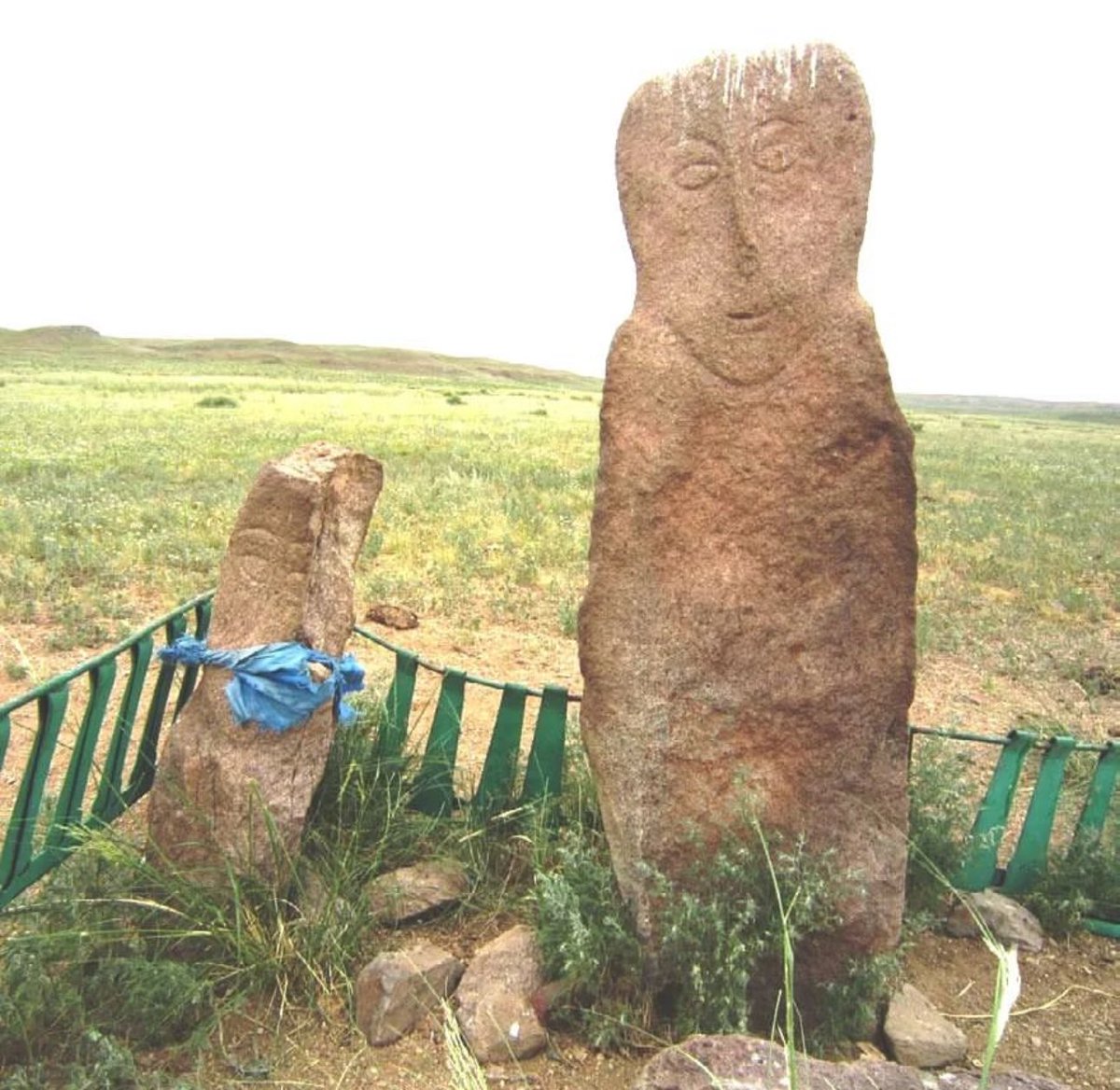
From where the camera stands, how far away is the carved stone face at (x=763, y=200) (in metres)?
3.24

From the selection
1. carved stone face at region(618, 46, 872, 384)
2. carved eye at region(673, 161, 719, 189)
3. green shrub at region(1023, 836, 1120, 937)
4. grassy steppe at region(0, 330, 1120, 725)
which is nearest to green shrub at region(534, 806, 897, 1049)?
green shrub at region(1023, 836, 1120, 937)

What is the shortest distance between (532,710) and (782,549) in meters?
3.23

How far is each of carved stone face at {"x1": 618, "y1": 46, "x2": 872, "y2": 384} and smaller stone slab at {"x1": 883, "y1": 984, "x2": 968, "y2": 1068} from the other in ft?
6.83

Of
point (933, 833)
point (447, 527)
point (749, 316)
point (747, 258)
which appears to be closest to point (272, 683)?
point (749, 316)

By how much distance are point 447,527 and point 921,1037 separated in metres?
8.32

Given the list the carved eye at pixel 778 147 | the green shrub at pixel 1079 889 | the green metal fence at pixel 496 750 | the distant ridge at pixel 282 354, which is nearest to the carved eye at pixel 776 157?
the carved eye at pixel 778 147

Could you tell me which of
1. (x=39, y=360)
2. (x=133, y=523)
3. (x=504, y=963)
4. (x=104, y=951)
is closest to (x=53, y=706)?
(x=104, y=951)

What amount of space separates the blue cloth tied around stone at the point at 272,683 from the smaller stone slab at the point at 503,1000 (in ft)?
3.24

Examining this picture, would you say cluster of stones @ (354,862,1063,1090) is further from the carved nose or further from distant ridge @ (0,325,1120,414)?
distant ridge @ (0,325,1120,414)

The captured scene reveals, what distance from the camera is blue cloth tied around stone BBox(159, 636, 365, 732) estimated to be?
3.46 m

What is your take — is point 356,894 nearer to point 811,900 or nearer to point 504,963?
point 504,963

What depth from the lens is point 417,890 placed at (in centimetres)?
384

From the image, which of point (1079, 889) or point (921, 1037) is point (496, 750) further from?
point (1079, 889)

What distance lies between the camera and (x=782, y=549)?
3.34 m
